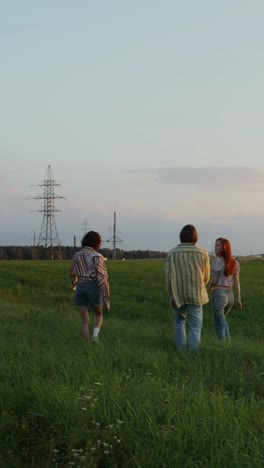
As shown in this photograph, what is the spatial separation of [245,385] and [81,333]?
4.38 m

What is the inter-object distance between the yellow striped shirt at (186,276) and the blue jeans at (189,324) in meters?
0.14

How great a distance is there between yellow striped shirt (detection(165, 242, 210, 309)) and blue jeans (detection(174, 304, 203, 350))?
0.14m

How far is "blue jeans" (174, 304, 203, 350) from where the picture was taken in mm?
9250

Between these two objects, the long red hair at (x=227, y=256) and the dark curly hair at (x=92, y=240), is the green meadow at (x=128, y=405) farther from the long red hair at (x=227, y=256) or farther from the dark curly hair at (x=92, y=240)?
the long red hair at (x=227, y=256)

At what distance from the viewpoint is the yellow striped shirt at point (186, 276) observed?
9383 millimetres

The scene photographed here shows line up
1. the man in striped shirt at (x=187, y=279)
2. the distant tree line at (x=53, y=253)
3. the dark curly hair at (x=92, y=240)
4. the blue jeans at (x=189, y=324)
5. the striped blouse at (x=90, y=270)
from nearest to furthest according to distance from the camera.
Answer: the blue jeans at (x=189, y=324)
the man in striped shirt at (x=187, y=279)
the striped blouse at (x=90, y=270)
the dark curly hair at (x=92, y=240)
the distant tree line at (x=53, y=253)

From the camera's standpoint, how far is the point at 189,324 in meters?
9.42

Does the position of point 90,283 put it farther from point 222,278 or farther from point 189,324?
point 222,278

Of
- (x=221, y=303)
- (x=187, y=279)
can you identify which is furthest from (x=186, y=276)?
(x=221, y=303)

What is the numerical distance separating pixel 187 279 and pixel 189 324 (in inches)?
25.1

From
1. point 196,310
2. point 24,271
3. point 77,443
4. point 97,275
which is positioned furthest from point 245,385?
point 24,271

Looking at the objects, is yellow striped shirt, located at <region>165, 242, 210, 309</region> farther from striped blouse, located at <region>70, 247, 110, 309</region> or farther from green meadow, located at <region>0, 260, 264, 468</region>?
striped blouse, located at <region>70, 247, 110, 309</region>

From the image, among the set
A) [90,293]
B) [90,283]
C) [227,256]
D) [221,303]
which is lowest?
[221,303]

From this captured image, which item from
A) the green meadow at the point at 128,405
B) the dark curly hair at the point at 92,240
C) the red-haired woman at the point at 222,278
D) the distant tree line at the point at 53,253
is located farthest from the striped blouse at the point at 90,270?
the distant tree line at the point at 53,253
